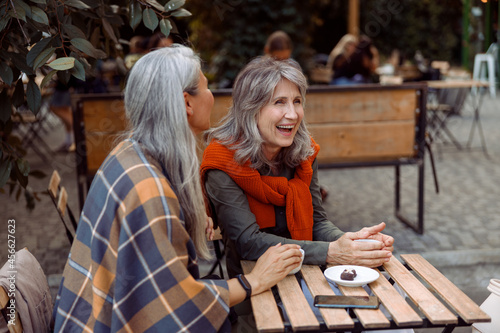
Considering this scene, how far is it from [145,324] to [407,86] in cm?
364

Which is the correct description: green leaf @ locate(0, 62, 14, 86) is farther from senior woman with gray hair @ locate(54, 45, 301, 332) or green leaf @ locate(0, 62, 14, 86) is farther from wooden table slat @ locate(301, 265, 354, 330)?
wooden table slat @ locate(301, 265, 354, 330)

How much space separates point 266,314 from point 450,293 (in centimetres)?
70

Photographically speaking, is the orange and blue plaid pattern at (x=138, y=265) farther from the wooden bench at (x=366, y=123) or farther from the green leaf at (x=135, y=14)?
the wooden bench at (x=366, y=123)

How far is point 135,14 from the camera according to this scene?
2.73 meters

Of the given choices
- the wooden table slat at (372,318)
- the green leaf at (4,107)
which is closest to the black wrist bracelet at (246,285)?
the wooden table slat at (372,318)

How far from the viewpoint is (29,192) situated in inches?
143

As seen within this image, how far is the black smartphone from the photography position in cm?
193

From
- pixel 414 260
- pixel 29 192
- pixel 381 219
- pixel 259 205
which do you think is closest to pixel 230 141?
pixel 259 205

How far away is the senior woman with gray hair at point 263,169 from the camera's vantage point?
101 inches

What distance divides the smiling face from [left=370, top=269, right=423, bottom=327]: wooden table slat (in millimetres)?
826

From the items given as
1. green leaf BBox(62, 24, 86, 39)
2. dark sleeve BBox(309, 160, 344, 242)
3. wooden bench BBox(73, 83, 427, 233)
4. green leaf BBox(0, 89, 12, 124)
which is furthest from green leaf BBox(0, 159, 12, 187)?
wooden bench BBox(73, 83, 427, 233)

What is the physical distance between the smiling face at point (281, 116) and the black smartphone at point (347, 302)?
2.94 ft

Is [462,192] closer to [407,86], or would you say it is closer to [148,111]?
[407,86]

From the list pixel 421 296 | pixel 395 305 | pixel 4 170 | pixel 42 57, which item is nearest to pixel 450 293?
pixel 421 296
